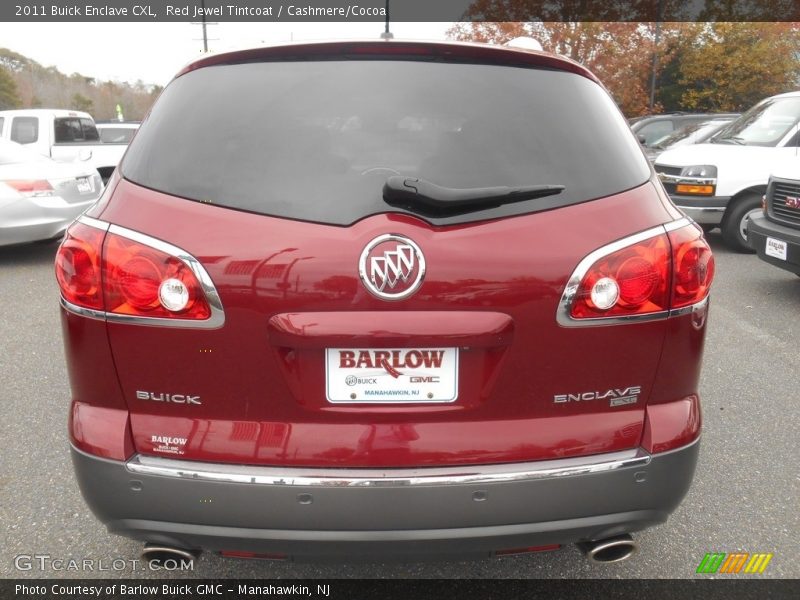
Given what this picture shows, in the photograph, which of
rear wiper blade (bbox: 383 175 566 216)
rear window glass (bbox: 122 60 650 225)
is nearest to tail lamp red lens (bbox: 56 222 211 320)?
rear window glass (bbox: 122 60 650 225)

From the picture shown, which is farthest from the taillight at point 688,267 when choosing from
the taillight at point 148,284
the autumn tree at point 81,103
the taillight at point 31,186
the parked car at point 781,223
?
the autumn tree at point 81,103

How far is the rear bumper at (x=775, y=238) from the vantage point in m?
5.82

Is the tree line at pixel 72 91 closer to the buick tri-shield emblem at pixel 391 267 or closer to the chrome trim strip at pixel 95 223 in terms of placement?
the chrome trim strip at pixel 95 223

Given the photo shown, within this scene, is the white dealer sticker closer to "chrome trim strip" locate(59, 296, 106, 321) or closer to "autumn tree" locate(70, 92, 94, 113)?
"chrome trim strip" locate(59, 296, 106, 321)

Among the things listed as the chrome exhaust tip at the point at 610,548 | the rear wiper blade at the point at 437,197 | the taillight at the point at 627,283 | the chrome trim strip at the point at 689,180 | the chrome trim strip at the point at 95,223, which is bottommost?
the chrome exhaust tip at the point at 610,548

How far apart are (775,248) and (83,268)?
20.1ft

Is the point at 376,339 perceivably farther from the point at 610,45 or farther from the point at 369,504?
the point at 610,45

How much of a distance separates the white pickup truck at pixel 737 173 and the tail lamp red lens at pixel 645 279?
23.2 feet

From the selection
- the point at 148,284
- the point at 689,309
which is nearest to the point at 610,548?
the point at 689,309

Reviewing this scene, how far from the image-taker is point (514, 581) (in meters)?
2.33

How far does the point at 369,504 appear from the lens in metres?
1.70

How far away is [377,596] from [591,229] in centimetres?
145

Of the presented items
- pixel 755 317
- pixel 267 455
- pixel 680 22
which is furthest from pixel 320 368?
pixel 680 22

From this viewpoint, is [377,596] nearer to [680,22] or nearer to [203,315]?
[203,315]
